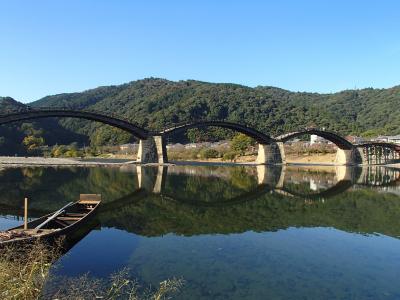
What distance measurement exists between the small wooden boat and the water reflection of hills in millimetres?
1265

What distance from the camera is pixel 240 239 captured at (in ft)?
57.8

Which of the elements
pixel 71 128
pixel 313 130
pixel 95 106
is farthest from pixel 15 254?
pixel 95 106

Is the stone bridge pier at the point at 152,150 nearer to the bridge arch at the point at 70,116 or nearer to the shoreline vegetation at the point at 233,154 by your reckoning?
the bridge arch at the point at 70,116

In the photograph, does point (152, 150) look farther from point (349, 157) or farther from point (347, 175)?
point (349, 157)

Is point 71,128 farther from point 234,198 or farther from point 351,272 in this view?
point 351,272

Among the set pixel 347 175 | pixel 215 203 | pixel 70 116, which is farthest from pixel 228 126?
pixel 215 203

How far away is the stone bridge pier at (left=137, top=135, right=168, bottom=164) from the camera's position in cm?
6294

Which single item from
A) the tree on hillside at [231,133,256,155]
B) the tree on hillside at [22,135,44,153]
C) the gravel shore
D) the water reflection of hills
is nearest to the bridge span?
the gravel shore

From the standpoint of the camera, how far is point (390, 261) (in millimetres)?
14766

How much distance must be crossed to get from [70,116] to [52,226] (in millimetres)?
42985

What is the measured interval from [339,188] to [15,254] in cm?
3285

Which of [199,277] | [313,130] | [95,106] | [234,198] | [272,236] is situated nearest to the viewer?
[199,277]

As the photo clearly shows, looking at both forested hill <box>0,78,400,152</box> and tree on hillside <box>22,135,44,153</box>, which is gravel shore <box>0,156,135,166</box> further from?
forested hill <box>0,78,400,152</box>

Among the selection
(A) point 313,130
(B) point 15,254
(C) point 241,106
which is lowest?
(B) point 15,254
